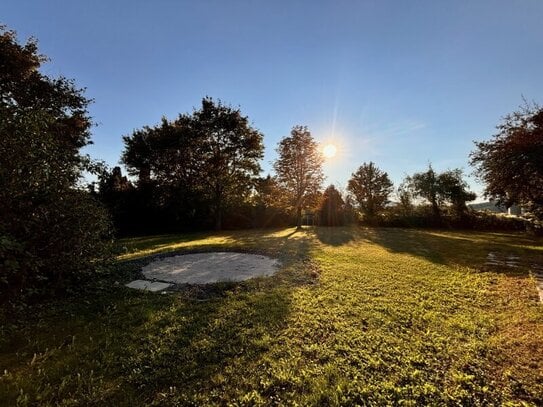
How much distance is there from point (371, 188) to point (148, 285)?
30.6 meters

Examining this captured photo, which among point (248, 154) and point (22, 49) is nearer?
point (22, 49)

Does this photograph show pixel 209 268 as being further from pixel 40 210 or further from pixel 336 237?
pixel 336 237

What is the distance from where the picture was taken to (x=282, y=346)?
13.0 feet

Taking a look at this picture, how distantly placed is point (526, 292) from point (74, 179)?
969cm

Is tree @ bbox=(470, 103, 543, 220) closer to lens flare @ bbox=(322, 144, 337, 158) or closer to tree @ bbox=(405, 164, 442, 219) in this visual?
lens flare @ bbox=(322, 144, 337, 158)

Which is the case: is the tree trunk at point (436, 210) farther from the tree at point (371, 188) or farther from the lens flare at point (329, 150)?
the lens flare at point (329, 150)

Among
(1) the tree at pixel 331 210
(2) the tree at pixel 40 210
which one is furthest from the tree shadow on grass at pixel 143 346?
(1) the tree at pixel 331 210

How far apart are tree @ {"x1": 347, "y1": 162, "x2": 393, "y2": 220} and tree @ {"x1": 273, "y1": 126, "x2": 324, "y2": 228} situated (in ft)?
35.6

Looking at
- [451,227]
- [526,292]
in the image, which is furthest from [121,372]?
[451,227]

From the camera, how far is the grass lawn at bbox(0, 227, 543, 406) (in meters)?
2.96

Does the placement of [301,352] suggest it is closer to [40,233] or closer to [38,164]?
[40,233]

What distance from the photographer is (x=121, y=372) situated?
333cm

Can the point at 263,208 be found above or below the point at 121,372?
above

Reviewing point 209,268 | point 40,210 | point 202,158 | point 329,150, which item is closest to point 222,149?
point 202,158
